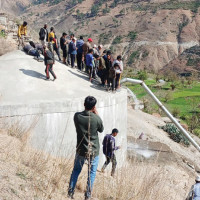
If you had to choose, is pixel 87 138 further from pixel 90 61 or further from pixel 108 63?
pixel 90 61

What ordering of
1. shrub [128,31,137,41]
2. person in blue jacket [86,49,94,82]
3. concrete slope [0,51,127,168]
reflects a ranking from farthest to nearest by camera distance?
1. shrub [128,31,137,41]
2. person in blue jacket [86,49,94,82]
3. concrete slope [0,51,127,168]

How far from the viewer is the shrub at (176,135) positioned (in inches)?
697

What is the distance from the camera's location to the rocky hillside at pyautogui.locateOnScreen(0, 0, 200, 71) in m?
90.1

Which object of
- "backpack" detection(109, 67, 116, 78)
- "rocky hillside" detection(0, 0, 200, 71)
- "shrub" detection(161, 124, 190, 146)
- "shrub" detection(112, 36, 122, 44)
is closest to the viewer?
"backpack" detection(109, 67, 116, 78)

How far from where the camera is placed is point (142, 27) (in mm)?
100000

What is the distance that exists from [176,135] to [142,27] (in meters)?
87.0

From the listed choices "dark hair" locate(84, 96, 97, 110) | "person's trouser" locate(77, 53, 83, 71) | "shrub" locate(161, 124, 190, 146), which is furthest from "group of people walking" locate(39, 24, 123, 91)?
"shrub" locate(161, 124, 190, 146)

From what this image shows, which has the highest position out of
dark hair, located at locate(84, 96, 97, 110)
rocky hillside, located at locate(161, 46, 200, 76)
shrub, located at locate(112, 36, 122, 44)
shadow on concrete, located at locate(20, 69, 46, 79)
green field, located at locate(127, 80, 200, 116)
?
dark hair, located at locate(84, 96, 97, 110)

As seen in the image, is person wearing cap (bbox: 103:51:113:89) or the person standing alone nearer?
the person standing alone

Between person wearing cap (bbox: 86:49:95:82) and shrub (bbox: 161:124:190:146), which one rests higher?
person wearing cap (bbox: 86:49:95:82)

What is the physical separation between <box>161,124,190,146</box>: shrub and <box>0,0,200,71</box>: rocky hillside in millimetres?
57654

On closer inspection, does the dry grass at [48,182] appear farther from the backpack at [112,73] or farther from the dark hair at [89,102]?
the backpack at [112,73]

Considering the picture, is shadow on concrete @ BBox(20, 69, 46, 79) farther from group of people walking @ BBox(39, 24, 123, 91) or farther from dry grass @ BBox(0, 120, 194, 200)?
dry grass @ BBox(0, 120, 194, 200)

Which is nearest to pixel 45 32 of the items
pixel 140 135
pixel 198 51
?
pixel 140 135
